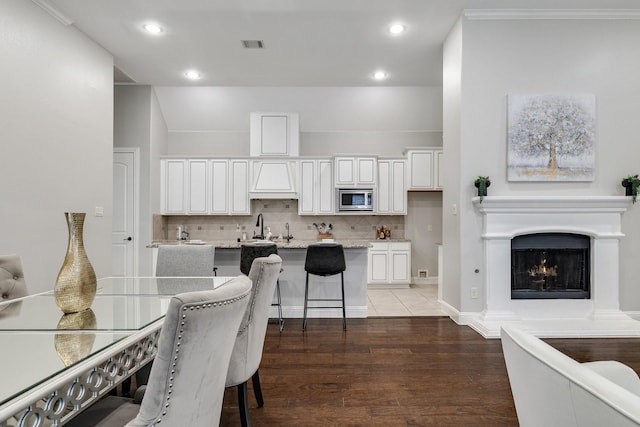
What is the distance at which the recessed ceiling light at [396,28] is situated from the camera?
13.4 feet

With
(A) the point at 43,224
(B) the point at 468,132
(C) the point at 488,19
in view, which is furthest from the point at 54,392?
(C) the point at 488,19

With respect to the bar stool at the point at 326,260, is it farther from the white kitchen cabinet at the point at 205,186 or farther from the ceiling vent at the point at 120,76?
the ceiling vent at the point at 120,76

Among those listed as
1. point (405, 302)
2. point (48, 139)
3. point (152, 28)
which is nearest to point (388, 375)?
point (405, 302)

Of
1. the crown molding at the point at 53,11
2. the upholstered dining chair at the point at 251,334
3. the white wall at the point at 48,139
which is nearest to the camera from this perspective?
the upholstered dining chair at the point at 251,334

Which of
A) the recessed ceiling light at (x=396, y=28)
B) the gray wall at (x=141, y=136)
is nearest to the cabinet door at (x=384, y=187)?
the recessed ceiling light at (x=396, y=28)

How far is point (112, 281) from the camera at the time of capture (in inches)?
98.9

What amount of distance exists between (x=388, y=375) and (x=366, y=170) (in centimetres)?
427

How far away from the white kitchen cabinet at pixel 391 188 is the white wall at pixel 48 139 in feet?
14.0

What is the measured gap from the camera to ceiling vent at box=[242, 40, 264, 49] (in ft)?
14.8

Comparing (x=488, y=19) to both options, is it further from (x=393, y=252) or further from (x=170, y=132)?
(x=170, y=132)

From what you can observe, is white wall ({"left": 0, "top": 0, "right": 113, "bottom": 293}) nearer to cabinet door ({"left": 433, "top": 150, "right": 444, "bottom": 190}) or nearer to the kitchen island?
the kitchen island

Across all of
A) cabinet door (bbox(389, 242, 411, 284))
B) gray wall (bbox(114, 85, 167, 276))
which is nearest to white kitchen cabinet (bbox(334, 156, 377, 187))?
cabinet door (bbox(389, 242, 411, 284))

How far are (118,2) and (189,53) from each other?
1.18 metres

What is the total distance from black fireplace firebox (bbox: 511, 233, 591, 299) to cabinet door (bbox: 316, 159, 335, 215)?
11.0ft
